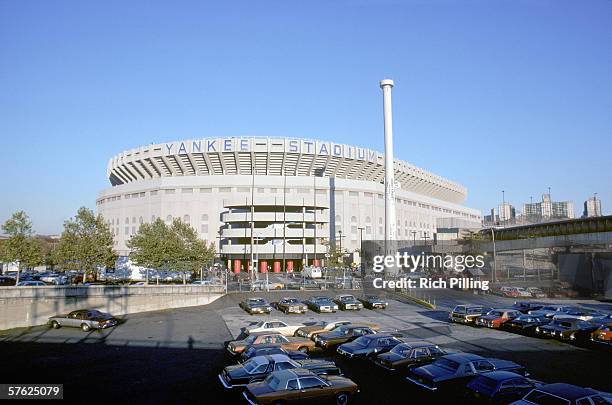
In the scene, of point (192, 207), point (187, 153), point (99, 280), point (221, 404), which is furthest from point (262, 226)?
point (221, 404)

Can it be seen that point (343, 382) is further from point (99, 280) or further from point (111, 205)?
point (111, 205)

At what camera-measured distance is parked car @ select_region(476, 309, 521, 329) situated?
1101 inches

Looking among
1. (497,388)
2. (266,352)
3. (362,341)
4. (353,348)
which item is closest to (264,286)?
(362,341)

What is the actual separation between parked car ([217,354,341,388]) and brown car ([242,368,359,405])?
91 centimetres

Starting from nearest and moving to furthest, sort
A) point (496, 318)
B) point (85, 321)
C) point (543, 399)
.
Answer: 1. point (543, 399)
2. point (496, 318)
3. point (85, 321)

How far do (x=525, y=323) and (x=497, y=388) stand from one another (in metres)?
14.9

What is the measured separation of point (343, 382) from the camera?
45.9 ft

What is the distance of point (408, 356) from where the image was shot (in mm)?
17688

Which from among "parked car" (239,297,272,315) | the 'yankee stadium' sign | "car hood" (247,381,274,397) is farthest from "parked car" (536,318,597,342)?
the 'yankee stadium' sign

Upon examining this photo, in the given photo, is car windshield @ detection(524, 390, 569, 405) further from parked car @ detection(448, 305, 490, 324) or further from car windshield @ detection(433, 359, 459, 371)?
parked car @ detection(448, 305, 490, 324)

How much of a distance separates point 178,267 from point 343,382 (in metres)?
37.6

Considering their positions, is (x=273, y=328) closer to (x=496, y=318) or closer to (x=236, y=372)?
(x=236, y=372)

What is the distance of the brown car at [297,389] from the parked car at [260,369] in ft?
2.98

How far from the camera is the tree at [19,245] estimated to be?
4054 centimetres
